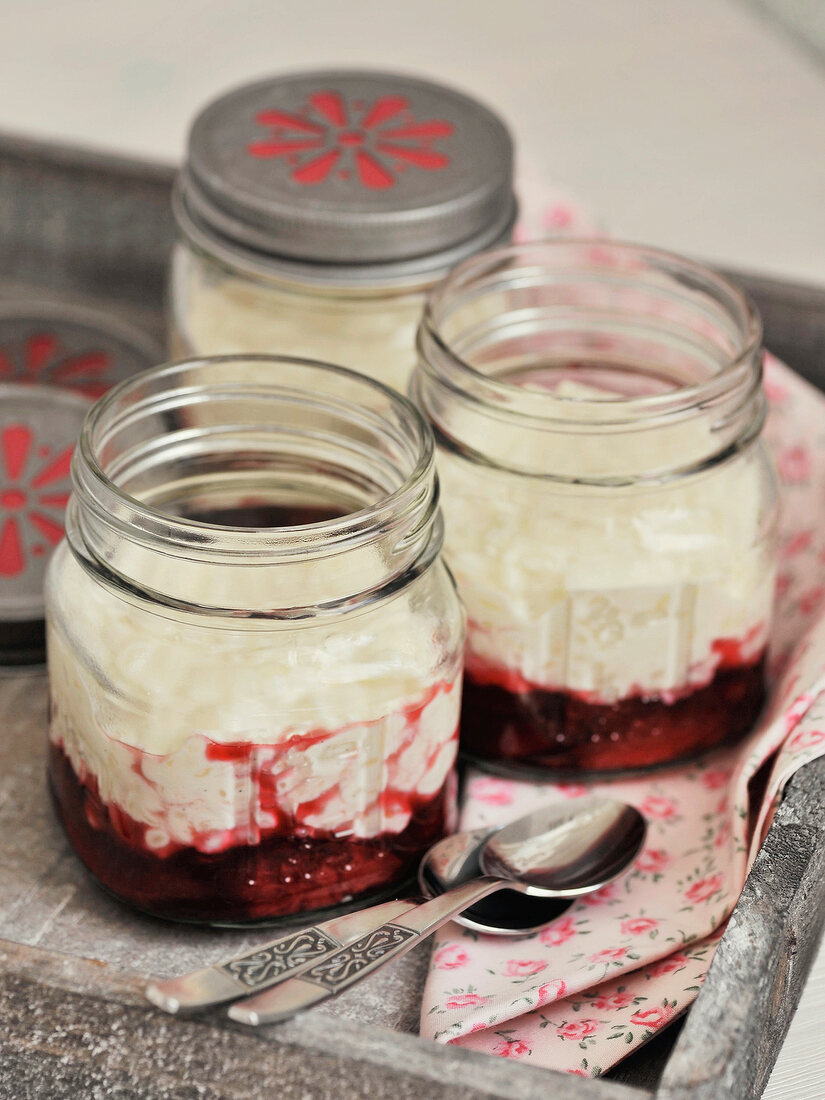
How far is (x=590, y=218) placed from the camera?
953mm

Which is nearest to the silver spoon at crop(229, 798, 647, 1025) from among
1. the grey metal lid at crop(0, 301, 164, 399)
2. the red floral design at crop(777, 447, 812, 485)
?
the red floral design at crop(777, 447, 812, 485)

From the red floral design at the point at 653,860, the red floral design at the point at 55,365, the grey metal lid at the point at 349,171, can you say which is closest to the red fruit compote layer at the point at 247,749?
the red floral design at the point at 653,860

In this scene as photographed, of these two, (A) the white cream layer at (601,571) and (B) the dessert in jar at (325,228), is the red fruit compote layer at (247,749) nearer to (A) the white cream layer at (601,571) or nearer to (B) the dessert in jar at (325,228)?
(A) the white cream layer at (601,571)

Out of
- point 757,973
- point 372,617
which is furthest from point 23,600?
point 757,973

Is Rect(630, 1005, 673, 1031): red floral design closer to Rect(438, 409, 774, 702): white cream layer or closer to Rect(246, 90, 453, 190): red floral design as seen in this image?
Rect(438, 409, 774, 702): white cream layer

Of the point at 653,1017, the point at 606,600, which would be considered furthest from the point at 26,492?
the point at 653,1017

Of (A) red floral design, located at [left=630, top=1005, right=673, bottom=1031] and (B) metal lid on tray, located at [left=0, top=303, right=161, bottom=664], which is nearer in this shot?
(A) red floral design, located at [left=630, top=1005, right=673, bottom=1031]

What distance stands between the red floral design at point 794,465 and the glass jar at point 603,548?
0.35 feet

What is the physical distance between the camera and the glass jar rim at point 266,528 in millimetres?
532

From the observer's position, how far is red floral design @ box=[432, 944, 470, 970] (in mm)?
590

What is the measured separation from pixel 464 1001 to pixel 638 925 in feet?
0.29

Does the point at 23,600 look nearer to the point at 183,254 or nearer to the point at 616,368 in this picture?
the point at 183,254

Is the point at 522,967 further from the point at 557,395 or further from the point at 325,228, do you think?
the point at 325,228

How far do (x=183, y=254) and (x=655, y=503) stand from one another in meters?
0.32
